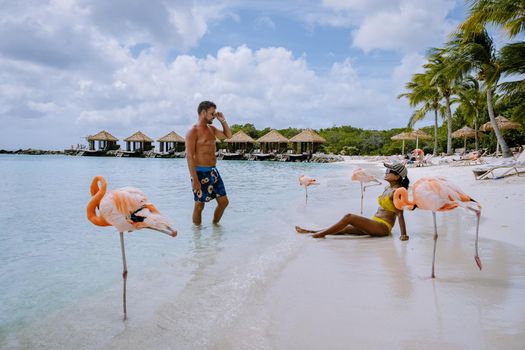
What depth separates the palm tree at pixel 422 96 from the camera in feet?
104

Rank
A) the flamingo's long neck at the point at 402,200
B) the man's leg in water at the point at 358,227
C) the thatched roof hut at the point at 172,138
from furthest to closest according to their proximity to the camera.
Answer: the thatched roof hut at the point at 172,138 → the man's leg in water at the point at 358,227 → the flamingo's long neck at the point at 402,200

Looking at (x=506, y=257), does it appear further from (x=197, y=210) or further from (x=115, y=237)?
(x=115, y=237)

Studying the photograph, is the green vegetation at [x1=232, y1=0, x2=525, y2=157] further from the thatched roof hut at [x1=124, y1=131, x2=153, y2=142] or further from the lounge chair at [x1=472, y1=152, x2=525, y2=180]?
the thatched roof hut at [x1=124, y1=131, x2=153, y2=142]

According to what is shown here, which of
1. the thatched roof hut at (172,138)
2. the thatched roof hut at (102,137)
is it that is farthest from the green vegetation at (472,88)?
the thatched roof hut at (102,137)

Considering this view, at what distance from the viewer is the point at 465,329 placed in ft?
8.34

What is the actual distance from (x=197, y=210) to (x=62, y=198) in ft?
22.7

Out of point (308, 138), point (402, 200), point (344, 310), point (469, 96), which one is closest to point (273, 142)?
point (308, 138)

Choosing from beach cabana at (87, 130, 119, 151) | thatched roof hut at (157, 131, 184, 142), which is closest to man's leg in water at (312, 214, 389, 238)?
thatched roof hut at (157, 131, 184, 142)

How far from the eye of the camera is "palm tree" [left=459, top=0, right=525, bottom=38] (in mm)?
14203

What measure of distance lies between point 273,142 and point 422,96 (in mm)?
27535

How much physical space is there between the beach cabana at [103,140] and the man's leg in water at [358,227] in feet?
214

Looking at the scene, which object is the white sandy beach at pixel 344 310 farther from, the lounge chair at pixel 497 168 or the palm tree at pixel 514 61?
the palm tree at pixel 514 61

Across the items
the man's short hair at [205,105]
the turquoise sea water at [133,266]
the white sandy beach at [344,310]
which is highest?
the man's short hair at [205,105]

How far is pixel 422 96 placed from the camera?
106 ft
